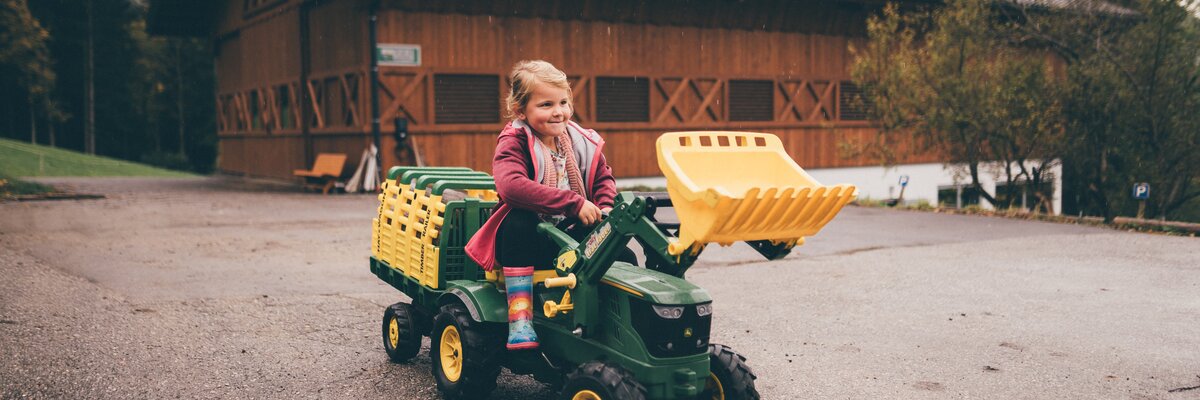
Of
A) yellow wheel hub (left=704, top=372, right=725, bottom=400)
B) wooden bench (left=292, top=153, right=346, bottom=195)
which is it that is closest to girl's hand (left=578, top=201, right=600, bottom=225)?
yellow wheel hub (left=704, top=372, right=725, bottom=400)

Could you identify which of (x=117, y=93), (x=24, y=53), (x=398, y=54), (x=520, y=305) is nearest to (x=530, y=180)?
(x=520, y=305)

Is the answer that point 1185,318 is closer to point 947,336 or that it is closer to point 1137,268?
point 947,336

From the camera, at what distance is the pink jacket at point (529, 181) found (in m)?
4.09

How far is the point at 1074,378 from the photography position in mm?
5352

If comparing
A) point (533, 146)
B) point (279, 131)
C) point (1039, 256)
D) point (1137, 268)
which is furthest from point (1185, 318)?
point (279, 131)

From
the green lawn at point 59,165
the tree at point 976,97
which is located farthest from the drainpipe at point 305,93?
the tree at point 976,97

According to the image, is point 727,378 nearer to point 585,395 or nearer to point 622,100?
point 585,395

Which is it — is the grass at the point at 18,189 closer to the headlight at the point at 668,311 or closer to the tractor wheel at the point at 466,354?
the tractor wheel at the point at 466,354

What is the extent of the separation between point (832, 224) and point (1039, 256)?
12.5ft

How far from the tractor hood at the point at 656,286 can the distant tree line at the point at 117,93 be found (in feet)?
168

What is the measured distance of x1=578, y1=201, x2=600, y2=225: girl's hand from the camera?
4.02 metres

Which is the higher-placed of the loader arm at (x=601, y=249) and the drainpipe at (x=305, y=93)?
the drainpipe at (x=305, y=93)

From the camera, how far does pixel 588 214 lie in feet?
13.2

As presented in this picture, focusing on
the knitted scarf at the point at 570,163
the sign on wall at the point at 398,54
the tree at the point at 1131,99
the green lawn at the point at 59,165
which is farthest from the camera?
the green lawn at the point at 59,165
